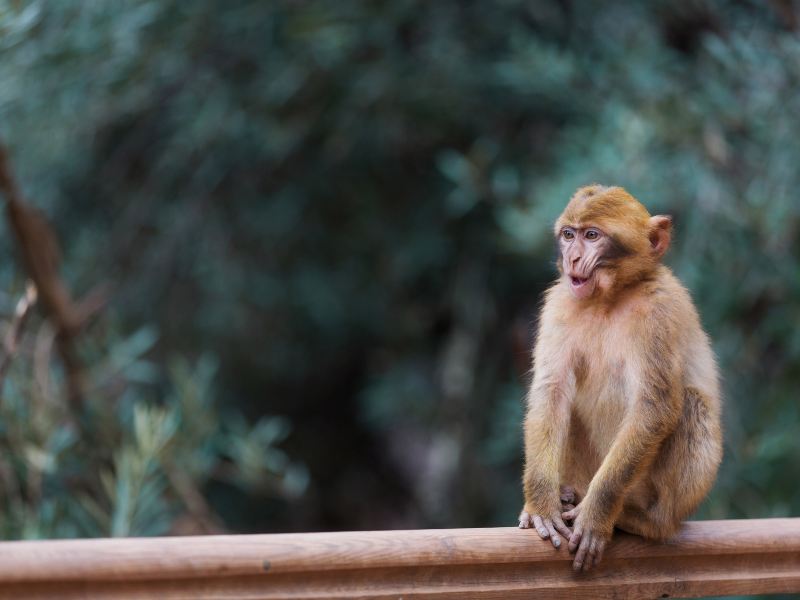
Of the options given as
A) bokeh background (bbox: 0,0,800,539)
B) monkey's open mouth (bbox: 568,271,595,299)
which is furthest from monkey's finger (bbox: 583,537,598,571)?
bokeh background (bbox: 0,0,800,539)

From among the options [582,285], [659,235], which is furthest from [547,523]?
[659,235]

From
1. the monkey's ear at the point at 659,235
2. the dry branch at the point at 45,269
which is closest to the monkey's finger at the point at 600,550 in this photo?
the monkey's ear at the point at 659,235

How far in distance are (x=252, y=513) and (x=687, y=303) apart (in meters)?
6.21

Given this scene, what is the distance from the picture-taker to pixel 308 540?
85.1 inches

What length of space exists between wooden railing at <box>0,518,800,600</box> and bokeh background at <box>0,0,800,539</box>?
5.32 feet

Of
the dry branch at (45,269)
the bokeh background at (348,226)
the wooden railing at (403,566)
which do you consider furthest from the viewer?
the bokeh background at (348,226)

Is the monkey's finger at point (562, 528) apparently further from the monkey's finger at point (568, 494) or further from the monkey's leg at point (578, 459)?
the monkey's leg at point (578, 459)

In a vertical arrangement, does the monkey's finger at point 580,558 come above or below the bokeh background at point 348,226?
above

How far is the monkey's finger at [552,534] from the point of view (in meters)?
2.57

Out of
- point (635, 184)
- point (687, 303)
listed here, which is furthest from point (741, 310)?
point (687, 303)

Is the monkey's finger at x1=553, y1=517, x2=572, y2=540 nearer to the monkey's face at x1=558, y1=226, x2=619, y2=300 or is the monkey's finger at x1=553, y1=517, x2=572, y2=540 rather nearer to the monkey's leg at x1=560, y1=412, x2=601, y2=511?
the monkey's leg at x1=560, y1=412, x2=601, y2=511

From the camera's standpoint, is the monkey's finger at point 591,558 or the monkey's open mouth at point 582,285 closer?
the monkey's finger at point 591,558

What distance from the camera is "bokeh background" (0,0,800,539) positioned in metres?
4.92

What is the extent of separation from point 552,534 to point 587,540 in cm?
8
